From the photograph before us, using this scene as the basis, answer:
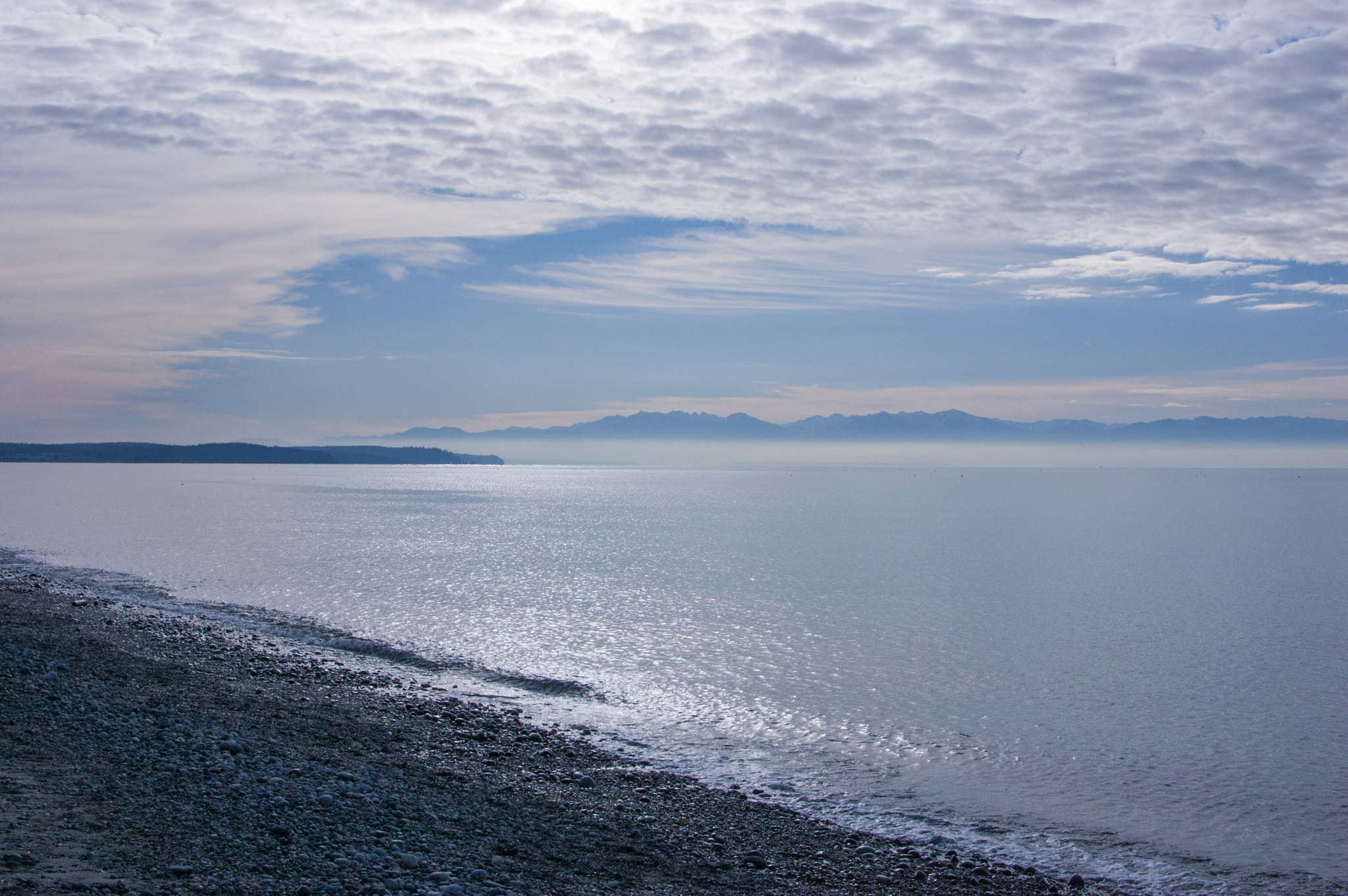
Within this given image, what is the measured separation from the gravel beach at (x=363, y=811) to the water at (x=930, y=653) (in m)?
1.65

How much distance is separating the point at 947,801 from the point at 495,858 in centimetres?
771

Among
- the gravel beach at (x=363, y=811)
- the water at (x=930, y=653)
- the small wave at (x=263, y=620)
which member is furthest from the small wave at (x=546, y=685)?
the gravel beach at (x=363, y=811)

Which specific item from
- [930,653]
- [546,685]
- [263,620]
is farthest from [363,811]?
[263,620]

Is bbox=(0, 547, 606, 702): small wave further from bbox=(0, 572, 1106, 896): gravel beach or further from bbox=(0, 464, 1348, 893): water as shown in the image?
bbox=(0, 572, 1106, 896): gravel beach

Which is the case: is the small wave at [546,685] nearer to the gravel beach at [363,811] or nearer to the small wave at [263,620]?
the small wave at [263,620]

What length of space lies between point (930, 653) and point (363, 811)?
1878 centimetres

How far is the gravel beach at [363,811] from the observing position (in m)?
9.26

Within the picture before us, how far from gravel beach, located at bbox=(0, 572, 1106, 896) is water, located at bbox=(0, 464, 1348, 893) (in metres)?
1.65

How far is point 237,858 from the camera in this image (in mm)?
9328

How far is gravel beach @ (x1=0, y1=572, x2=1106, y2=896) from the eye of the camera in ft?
30.4

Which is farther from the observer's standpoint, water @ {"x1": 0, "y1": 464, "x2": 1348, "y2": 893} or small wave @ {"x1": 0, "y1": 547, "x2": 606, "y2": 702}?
small wave @ {"x1": 0, "y1": 547, "x2": 606, "y2": 702}

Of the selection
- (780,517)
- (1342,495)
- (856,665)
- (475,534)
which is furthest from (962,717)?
(1342,495)

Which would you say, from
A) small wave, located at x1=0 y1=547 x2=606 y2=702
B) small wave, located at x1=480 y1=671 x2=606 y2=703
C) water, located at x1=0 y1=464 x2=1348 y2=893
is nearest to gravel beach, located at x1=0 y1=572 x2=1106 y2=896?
water, located at x1=0 y1=464 x2=1348 y2=893

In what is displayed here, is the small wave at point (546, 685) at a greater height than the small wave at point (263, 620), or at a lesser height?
greater
